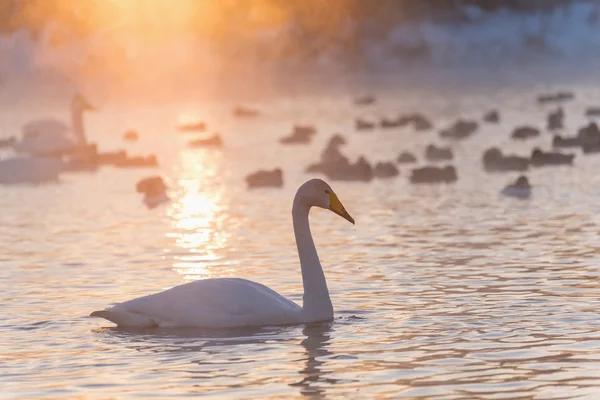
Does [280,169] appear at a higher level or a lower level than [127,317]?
higher

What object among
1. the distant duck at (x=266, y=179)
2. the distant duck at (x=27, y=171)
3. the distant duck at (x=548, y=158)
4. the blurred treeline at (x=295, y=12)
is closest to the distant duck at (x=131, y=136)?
the distant duck at (x=27, y=171)

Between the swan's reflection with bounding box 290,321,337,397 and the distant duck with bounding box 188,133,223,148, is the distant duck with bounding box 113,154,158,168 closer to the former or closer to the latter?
the distant duck with bounding box 188,133,223,148

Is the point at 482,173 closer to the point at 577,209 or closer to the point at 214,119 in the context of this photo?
the point at 577,209

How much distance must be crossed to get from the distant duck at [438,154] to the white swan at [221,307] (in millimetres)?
21306

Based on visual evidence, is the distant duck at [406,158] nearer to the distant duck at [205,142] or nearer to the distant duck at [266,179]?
the distant duck at [266,179]

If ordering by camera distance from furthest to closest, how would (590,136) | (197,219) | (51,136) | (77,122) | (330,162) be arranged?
(77,122), (51,136), (590,136), (330,162), (197,219)

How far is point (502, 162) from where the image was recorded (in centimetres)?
3303

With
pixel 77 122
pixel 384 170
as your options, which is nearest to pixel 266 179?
pixel 384 170

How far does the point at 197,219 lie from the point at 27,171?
7622 millimetres

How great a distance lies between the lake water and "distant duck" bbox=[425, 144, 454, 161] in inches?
19.4

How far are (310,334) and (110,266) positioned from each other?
5715 millimetres

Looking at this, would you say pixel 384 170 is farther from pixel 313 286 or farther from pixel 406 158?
pixel 313 286

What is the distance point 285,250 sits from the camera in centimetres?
2097

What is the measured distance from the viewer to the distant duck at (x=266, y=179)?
30469mm
